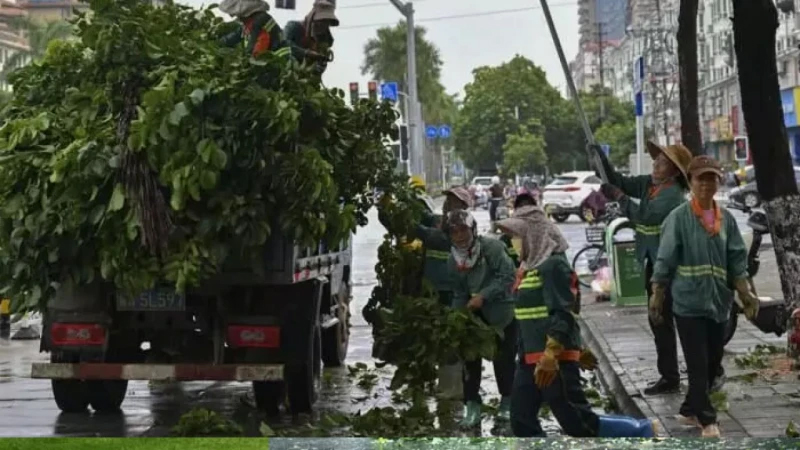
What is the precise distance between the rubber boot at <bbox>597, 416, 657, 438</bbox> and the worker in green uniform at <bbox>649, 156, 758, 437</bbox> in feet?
3.53

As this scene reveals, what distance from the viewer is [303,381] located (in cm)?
977

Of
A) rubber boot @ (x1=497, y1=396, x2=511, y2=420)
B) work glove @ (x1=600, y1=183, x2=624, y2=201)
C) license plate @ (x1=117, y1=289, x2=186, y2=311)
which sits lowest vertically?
rubber boot @ (x1=497, y1=396, x2=511, y2=420)

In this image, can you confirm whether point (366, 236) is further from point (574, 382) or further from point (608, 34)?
point (608, 34)

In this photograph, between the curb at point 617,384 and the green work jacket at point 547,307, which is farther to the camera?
the curb at point 617,384

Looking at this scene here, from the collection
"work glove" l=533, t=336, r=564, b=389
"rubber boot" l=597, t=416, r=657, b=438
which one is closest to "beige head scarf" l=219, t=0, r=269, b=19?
"work glove" l=533, t=336, r=564, b=389

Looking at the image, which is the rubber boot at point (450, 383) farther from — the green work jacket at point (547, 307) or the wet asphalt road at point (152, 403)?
the green work jacket at point (547, 307)

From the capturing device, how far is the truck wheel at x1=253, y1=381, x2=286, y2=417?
395 inches

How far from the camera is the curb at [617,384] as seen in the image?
30.6 ft

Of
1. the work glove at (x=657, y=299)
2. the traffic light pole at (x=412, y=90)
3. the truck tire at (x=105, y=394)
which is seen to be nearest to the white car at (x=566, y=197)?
the traffic light pole at (x=412, y=90)

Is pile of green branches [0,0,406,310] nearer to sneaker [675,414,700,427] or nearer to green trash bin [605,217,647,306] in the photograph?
sneaker [675,414,700,427]

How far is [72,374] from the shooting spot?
9.23 m

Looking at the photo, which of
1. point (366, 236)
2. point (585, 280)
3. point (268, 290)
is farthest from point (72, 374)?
point (366, 236)

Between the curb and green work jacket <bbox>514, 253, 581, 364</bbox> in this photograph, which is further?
the curb

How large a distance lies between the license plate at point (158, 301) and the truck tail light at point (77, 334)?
28cm
